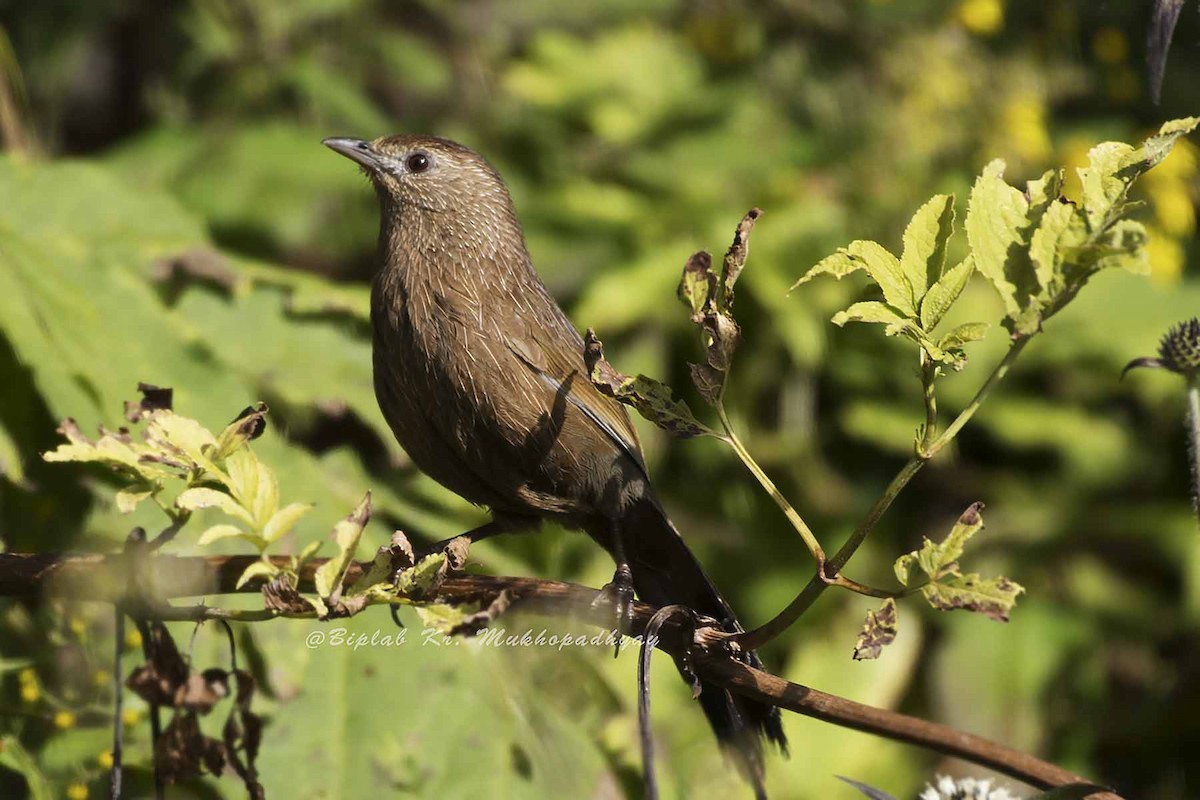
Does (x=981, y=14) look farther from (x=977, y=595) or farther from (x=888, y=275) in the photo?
(x=977, y=595)

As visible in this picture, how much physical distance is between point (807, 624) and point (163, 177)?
3189mm

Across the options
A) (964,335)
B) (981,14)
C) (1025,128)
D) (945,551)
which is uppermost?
A: (981,14)

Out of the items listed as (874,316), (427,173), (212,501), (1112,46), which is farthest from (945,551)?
(1112,46)

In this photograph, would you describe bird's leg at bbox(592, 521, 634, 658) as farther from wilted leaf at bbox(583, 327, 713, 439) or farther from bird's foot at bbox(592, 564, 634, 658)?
wilted leaf at bbox(583, 327, 713, 439)

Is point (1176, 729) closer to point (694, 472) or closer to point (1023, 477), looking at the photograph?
point (1023, 477)

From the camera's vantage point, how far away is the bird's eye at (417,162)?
3836 millimetres

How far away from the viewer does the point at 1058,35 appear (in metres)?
5.64

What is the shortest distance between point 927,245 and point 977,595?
1.68ft

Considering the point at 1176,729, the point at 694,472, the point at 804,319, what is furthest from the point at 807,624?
the point at 1176,729

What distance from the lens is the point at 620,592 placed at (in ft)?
8.92

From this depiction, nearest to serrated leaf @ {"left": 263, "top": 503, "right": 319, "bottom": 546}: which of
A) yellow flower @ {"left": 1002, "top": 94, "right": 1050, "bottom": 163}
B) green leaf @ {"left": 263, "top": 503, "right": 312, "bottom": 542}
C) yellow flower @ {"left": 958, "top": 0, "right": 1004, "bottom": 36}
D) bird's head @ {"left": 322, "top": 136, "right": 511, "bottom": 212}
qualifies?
green leaf @ {"left": 263, "top": 503, "right": 312, "bottom": 542}

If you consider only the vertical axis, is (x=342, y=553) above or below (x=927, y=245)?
below

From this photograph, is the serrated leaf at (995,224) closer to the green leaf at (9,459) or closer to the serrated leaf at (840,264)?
the serrated leaf at (840,264)

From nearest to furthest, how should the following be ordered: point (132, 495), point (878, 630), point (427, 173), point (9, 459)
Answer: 1. point (878, 630)
2. point (132, 495)
3. point (9, 459)
4. point (427, 173)
